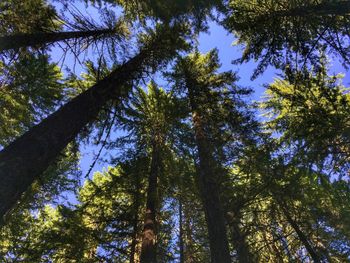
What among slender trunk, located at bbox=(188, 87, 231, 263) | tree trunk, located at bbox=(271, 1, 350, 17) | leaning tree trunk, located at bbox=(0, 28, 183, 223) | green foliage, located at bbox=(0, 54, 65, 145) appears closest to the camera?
leaning tree trunk, located at bbox=(0, 28, 183, 223)

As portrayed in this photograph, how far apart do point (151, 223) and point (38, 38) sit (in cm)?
585

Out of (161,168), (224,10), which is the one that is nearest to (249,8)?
(224,10)

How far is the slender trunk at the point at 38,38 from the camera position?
6.88m

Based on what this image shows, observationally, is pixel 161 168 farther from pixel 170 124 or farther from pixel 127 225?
pixel 127 225

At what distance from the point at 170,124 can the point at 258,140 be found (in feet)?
11.5

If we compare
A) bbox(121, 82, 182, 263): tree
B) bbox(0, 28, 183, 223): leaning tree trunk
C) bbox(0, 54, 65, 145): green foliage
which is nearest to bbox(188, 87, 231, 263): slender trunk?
bbox(121, 82, 182, 263): tree

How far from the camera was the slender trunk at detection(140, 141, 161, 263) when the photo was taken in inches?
324

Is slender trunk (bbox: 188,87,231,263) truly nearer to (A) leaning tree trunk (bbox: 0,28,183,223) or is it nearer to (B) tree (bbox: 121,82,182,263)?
(B) tree (bbox: 121,82,182,263)

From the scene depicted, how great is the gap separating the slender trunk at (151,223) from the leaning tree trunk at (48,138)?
374cm

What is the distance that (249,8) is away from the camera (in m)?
7.92

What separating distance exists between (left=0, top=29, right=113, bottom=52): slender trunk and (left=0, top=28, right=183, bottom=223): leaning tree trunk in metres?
1.32

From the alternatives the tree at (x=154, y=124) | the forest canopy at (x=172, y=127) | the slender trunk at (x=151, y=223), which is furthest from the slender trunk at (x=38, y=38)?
the slender trunk at (x=151, y=223)

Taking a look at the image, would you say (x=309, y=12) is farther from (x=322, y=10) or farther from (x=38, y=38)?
(x=38, y=38)

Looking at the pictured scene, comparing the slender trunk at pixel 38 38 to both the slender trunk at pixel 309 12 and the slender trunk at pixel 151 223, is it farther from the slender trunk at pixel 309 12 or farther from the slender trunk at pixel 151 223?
the slender trunk at pixel 151 223
